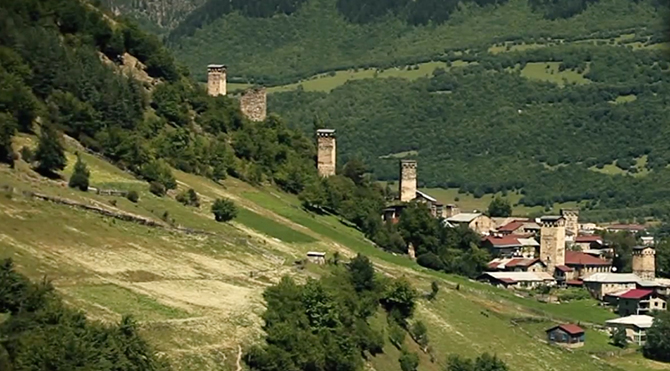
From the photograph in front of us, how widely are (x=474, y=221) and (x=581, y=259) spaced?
1151cm

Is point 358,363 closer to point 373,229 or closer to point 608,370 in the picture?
point 608,370

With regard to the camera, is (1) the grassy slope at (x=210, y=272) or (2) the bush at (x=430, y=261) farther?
(2) the bush at (x=430, y=261)

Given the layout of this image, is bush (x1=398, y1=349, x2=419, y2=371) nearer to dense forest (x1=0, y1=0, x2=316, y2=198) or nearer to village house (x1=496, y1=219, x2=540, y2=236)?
dense forest (x1=0, y1=0, x2=316, y2=198)

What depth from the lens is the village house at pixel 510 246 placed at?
108 m

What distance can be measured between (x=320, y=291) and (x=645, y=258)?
41.3 meters

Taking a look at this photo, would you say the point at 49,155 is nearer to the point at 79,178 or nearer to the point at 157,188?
the point at 79,178

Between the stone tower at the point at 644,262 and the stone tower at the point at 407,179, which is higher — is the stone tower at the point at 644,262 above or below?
below

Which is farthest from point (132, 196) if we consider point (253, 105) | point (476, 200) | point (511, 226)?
point (476, 200)

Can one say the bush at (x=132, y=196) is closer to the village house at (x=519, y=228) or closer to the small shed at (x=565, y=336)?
the small shed at (x=565, y=336)

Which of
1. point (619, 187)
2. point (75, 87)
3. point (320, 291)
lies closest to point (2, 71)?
point (75, 87)

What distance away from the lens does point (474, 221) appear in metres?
117

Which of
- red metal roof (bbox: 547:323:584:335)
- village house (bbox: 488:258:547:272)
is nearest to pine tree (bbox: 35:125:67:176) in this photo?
red metal roof (bbox: 547:323:584:335)

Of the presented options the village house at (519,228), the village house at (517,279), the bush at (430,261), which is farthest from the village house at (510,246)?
the bush at (430,261)

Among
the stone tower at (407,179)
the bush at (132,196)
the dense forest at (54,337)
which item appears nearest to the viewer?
the dense forest at (54,337)
